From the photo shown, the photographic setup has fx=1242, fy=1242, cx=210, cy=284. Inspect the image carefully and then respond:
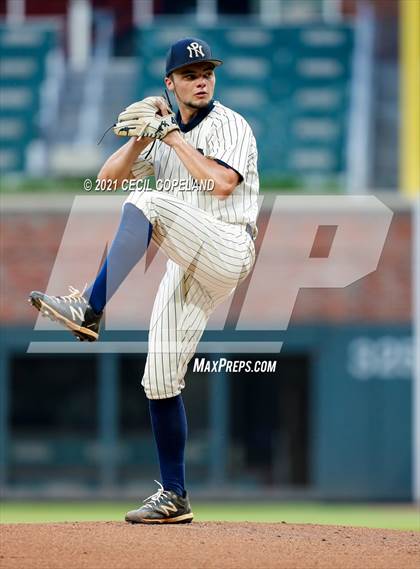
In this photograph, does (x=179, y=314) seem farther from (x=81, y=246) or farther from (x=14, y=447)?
A: (x=14, y=447)

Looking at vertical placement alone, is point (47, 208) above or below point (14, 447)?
above

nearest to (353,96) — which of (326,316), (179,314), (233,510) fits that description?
(326,316)

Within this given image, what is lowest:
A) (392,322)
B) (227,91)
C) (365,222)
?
(392,322)

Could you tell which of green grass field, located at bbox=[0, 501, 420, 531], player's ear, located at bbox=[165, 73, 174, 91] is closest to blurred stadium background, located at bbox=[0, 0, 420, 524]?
green grass field, located at bbox=[0, 501, 420, 531]

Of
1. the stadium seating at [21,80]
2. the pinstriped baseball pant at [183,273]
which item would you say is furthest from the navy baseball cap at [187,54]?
the stadium seating at [21,80]

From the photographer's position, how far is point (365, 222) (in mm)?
13031

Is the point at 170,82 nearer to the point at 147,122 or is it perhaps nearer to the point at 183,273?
the point at 147,122

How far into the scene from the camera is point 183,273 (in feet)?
16.6

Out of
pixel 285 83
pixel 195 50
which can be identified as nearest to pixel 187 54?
pixel 195 50

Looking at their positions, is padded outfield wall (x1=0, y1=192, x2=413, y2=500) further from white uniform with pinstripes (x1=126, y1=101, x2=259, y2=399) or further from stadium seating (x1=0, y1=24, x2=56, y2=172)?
white uniform with pinstripes (x1=126, y1=101, x2=259, y2=399)

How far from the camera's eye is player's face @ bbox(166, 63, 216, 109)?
4957 mm

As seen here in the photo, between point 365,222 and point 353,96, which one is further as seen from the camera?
point 353,96

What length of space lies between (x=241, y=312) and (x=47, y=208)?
7.52 feet

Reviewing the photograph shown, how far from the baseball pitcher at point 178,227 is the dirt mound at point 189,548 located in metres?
0.34
